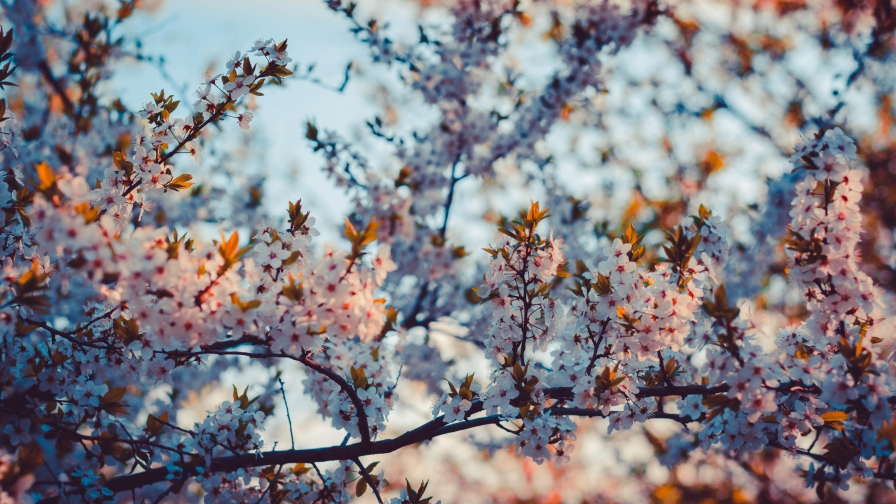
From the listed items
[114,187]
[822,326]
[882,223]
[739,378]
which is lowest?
[739,378]

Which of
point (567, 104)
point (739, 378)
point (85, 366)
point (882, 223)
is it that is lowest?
point (739, 378)

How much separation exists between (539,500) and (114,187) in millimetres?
13214

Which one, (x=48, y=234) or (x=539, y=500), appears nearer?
(x=48, y=234)

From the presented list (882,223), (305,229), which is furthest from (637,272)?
(882,223)

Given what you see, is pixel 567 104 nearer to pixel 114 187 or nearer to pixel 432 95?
pixel 432 95

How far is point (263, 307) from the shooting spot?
2.31m

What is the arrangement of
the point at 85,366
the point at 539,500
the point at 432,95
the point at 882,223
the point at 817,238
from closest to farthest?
the point at 817,238, the point at 85,366, the point at 432,95, the point at 882,223, the point at 539,500

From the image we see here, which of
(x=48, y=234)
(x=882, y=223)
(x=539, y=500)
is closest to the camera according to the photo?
(x=48, y=234)

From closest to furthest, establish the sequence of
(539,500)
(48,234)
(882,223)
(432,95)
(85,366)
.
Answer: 1. (48,234)
2. (85,366)
3. (432,95)
4. (882,223)
5. (539,500)

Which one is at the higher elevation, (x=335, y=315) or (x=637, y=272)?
(x=637, y=272)

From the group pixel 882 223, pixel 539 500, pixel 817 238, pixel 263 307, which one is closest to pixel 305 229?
pixel 263 307

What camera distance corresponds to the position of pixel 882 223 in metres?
9.95

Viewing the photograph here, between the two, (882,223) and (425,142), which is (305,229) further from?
(882,223)

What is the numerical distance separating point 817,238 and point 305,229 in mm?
2727
